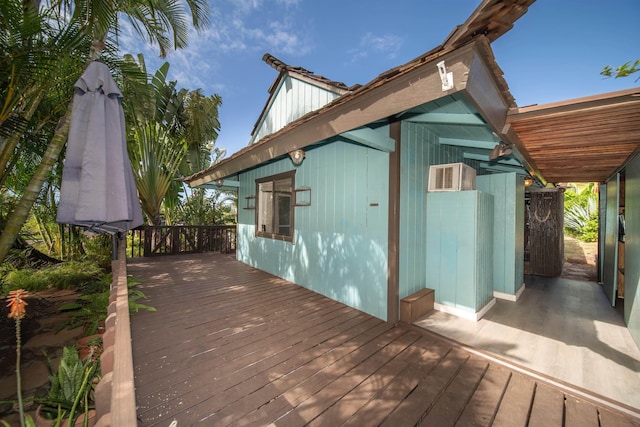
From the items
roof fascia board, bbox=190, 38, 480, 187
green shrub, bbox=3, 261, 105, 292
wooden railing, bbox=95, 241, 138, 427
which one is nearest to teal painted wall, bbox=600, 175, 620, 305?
roof fascia board, bbox=190, 38, 480, 187

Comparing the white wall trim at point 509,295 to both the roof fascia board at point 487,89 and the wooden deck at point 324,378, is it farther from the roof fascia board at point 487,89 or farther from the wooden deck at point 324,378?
the roof fascia board at point 487,89

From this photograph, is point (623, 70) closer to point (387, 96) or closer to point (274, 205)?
point (387, 96)

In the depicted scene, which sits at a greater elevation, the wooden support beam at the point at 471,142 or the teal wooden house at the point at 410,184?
the wooden support beam at the point at 471,142

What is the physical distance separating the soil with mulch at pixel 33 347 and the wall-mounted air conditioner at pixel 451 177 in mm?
4934

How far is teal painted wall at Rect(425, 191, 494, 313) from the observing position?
3.29 meters

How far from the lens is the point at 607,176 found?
15.2 feet

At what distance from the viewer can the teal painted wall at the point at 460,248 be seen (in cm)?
329

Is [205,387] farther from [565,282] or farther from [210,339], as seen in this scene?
[565,282]

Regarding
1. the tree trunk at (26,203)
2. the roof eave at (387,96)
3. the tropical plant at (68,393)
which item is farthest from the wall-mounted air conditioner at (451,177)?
the tree trunk at (26,203)

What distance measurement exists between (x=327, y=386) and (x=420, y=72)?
2.50 metres

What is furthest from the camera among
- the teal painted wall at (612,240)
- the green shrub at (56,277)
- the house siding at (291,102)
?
the house siding at (291,102)

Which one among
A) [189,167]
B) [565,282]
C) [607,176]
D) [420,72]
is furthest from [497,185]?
→ [189,167]

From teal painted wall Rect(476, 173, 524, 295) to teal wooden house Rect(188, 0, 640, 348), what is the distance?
0.02 meters

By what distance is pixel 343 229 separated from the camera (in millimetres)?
3787
